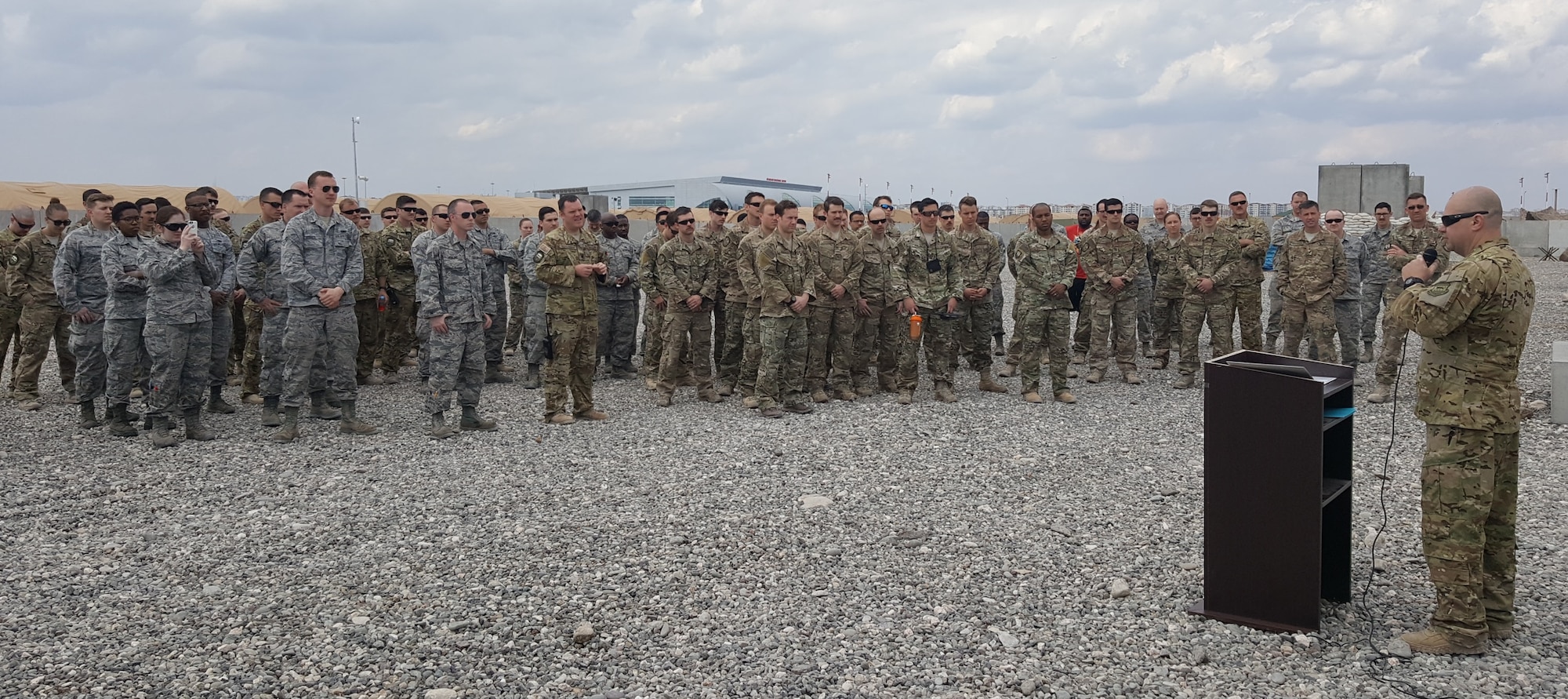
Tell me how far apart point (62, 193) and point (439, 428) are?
87.8 ft

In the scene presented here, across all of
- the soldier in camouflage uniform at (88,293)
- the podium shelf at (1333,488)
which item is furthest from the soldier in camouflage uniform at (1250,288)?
the soldier in camouflage uniform at (88,293)

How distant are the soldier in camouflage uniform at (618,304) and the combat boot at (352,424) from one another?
3.36m

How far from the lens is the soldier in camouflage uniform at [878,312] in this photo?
31.5 feet

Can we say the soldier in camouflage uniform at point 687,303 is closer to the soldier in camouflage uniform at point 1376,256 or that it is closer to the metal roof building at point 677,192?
the soldier in camouflage uniform at point 1376,256

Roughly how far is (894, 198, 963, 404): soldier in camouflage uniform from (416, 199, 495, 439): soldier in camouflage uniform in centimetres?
385

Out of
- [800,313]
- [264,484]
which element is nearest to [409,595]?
[264,484]

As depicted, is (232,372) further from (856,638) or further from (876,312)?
(856,638)

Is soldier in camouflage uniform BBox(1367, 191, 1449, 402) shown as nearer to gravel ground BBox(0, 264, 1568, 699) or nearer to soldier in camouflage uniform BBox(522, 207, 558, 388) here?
gravel ground BBox(0, 264, 1568, 699)

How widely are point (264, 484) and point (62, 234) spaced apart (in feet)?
16.6

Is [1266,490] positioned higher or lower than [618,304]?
lower

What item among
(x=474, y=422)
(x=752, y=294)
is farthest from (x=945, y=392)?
(x=474, y=422)

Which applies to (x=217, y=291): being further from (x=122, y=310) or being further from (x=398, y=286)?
(x=398, y=286)

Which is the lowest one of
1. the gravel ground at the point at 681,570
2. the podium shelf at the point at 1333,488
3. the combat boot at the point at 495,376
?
the gravel ground at the point at 681,570

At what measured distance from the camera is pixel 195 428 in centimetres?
784
